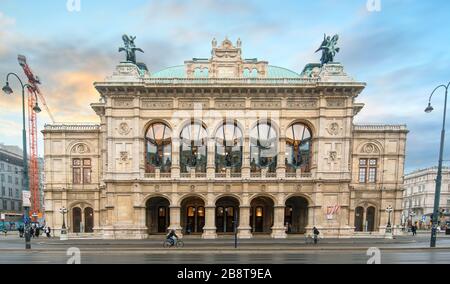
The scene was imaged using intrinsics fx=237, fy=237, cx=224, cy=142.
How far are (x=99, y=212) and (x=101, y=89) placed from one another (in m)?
14.0

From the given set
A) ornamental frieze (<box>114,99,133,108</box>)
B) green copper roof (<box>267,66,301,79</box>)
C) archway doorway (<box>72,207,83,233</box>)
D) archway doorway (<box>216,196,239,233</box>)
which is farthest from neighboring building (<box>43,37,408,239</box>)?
archway doorway (<box>72,207,83,233</box>)

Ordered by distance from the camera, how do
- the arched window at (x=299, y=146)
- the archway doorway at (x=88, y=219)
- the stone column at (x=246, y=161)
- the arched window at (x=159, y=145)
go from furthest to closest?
the archway doorway at (x=88, y=219), the arched window at (x=299, y=146), the arched window at (x=159, y=145), the stone column at (x=246, y=161)

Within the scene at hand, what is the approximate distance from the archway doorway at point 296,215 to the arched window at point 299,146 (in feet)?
13.1

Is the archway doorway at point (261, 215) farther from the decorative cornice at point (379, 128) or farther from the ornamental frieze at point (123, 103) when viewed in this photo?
the ornamental frieze at point (123, 103)

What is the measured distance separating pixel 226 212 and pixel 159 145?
10.1 m

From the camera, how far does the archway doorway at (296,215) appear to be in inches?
988

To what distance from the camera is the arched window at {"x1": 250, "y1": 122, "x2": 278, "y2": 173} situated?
2322 centimetres

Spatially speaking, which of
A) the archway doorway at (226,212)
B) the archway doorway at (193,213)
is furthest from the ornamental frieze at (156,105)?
the archway doorway at (226,212)

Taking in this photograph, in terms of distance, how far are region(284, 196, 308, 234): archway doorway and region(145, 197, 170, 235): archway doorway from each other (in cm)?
1321

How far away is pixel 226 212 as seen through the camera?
2556 centimetres

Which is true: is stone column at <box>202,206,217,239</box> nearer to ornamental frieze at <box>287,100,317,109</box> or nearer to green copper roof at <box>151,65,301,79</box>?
ornamental frieze at <box>287,100,317,109</box>

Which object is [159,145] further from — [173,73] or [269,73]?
[269,73]

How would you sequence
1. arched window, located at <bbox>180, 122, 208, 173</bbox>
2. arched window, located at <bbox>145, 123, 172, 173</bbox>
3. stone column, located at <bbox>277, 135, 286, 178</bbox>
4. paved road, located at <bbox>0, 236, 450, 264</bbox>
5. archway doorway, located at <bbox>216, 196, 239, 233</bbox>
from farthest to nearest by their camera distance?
1. archway doorway, located at <bbox>216, 196, 239, 233</bbox>
2. arched window, located at <bbox>145, 123, 172, 173</bbox>
3. arched window, located at <bbox>180, 122, 208, 173</bbox>
4. stone column, located at <bbox>277, 135, 286, 178</bbox>
5. paved road, located at <bbox>0, 236, 450, 264</bbox>

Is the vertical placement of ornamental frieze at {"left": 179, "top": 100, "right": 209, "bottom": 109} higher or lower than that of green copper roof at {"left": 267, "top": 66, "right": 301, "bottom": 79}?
lower
